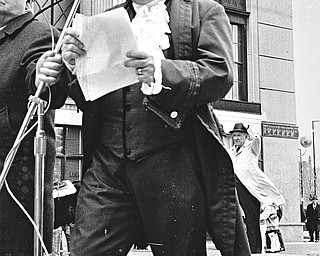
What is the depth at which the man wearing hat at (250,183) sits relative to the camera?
443 inches

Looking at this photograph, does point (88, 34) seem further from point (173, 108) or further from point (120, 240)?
point (120, 240)

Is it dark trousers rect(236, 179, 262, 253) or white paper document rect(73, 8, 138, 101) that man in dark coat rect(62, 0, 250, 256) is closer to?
white paper document rect(73, 8, 138, 101)

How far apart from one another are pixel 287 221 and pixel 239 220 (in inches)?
623

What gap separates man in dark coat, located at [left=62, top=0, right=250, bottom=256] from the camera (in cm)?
290

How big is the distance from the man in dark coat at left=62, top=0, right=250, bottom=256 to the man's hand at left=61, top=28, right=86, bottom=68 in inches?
2.1

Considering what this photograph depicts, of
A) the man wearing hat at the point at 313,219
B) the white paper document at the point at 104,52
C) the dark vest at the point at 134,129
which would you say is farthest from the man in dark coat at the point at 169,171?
the man wearing hat at the point at 313,219

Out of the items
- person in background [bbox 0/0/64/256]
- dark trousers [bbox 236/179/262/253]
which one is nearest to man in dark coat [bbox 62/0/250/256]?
person in background [bbox 0/0/64/256]

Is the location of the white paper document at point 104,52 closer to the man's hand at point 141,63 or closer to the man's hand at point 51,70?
the man's hand at point 141,63

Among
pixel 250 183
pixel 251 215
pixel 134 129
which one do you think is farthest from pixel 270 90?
pixel 134 129

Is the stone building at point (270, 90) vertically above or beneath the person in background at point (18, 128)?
above

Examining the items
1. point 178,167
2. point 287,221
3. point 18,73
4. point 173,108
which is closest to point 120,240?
point 178,167

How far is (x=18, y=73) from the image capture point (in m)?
3.59

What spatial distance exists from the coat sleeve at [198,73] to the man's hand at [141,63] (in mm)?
75

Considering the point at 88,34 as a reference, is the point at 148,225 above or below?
below
